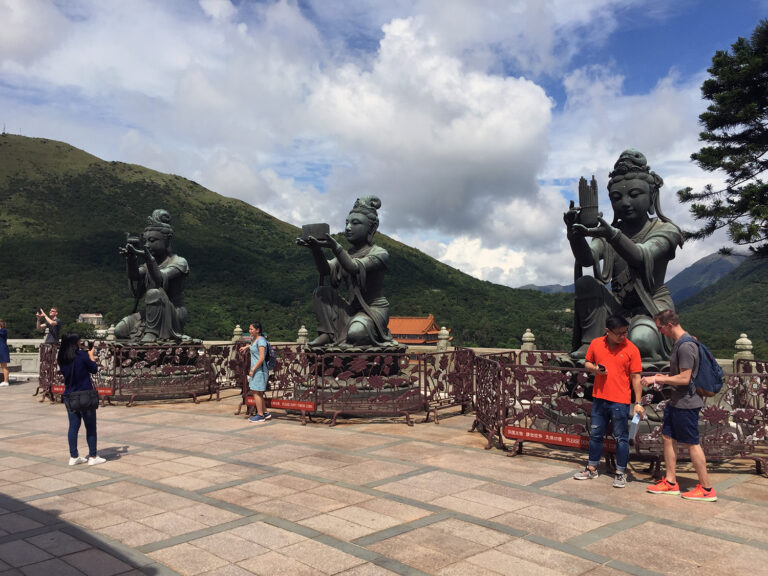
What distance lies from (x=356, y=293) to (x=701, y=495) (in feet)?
19.0

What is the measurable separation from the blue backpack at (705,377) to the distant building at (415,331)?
16.3 metres

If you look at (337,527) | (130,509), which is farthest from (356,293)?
(337,527)

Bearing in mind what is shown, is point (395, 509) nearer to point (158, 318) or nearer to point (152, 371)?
point (152, 371)

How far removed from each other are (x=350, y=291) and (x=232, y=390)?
15.6 feet

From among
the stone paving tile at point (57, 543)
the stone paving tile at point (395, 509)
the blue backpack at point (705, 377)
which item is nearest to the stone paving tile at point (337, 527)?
the stone paving tile at point (395, 509)

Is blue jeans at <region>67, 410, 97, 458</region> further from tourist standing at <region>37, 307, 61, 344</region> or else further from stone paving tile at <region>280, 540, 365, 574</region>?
tourist standing at <region>37, 307, 61, 344</region>

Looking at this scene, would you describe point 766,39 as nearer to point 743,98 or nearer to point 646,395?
point 743,98

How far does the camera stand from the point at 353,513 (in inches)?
182

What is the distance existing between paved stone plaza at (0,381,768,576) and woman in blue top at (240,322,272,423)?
1358 millimetres

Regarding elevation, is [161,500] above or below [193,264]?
below

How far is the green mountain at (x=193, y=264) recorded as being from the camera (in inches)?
1127

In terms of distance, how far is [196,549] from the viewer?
12.9 ft

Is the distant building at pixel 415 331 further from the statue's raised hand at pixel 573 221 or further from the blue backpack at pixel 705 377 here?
the blue backpack at pixel 705 377

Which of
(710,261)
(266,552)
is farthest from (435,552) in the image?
(710,261)
